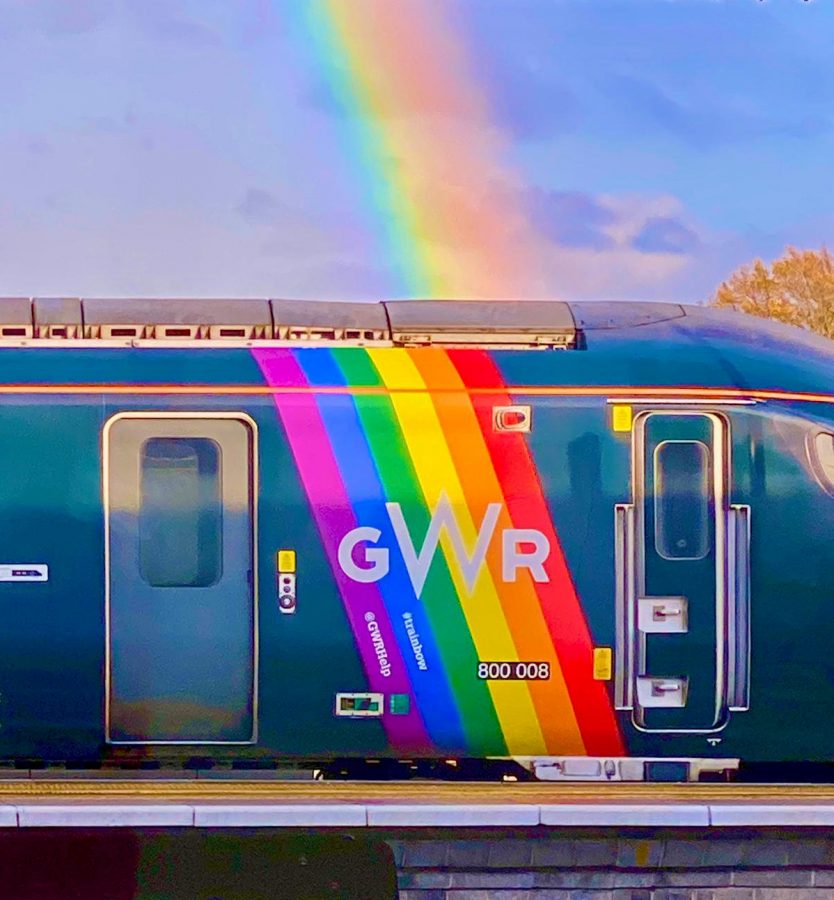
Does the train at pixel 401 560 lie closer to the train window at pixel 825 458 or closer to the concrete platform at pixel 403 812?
the train window at pixel 825 458

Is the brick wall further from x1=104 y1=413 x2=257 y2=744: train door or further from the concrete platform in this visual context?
x1=104 y1=413 x2=257 y2=744: train door

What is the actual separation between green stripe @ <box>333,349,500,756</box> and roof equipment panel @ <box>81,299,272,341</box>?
781 mm

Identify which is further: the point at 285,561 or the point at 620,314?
the point at 620,314

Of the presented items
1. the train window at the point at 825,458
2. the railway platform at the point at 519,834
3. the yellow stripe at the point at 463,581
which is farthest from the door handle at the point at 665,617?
the railway platform at the point at 519,834

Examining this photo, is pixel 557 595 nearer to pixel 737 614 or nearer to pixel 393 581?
pixel 393 581

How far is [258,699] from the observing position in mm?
8883

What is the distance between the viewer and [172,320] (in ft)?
30.5

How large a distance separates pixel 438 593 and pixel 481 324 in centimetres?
172

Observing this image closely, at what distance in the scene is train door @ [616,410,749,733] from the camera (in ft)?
29.4

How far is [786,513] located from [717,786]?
65.0 inches

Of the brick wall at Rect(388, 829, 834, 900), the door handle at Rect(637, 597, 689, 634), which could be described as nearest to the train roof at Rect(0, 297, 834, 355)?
the door handle at Rect(637, 597, 689, 634)

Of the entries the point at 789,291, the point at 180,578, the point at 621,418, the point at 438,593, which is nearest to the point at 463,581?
the point at 438,593

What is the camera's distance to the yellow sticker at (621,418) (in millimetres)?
9086

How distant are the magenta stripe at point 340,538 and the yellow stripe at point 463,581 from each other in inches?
18.0
